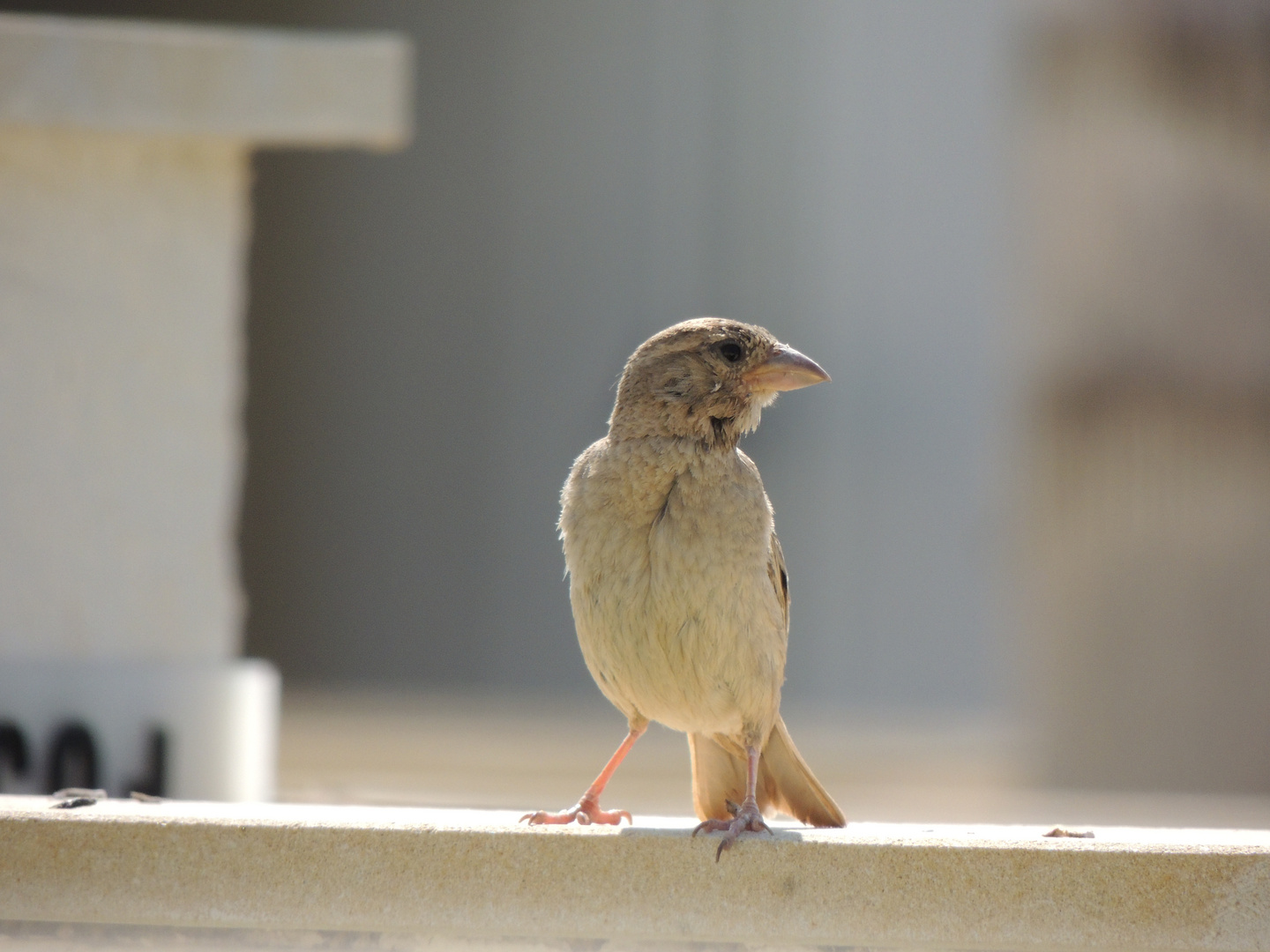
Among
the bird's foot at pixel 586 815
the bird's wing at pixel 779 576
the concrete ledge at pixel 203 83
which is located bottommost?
the bird's foot at pixel 586 815

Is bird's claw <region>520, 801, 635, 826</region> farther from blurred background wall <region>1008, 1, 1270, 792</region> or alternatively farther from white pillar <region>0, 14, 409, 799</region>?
blurred background wall <region>1008, 1, 1270, 792</region>

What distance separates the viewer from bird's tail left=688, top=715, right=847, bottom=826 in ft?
11.1

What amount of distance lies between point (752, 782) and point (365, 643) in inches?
385

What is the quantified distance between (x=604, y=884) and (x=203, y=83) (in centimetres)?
262

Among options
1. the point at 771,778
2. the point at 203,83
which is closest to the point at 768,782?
the point at 771,778

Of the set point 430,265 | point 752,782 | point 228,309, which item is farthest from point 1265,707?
point 430,265

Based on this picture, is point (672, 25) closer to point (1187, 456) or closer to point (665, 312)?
point (665, 312)

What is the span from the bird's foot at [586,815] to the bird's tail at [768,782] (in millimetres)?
190

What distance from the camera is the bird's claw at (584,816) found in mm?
3137

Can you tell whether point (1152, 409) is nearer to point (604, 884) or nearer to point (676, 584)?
point (676, 584)

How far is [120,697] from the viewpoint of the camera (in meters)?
4.13

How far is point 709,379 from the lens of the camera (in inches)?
132

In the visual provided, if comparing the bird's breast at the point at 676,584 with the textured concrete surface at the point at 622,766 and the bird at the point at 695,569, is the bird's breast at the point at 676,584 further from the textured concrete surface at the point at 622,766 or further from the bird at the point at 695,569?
the textured concrete surface at the point at 622,766

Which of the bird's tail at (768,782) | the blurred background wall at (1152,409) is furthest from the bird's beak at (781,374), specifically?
the blurred background wall at (1152,409)
